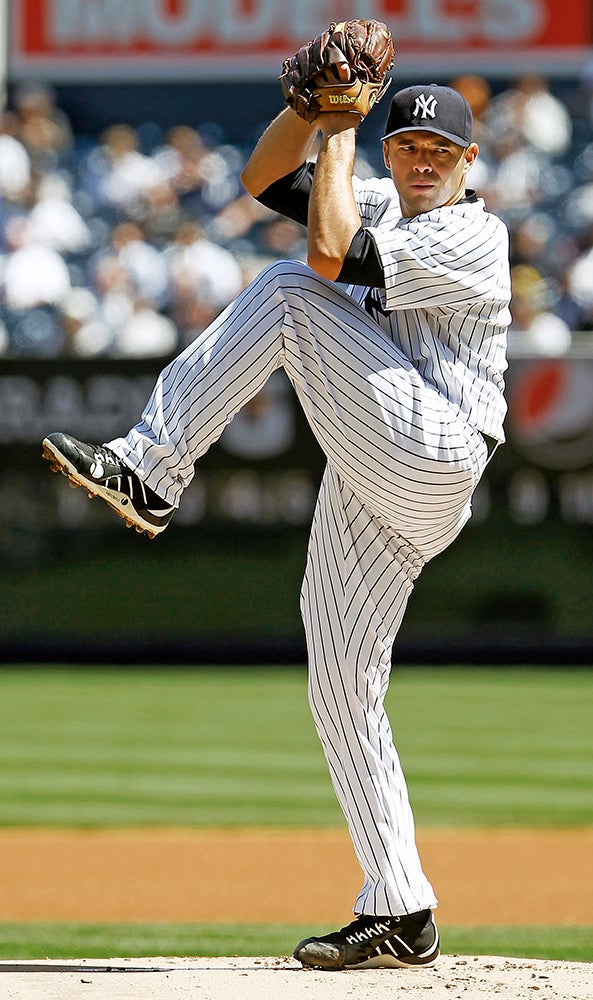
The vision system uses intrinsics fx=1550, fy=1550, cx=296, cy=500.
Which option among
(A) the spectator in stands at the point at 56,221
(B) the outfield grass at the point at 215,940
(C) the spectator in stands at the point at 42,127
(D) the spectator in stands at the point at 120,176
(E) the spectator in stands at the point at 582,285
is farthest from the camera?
(C) the spectator in stands at the point at 42,127

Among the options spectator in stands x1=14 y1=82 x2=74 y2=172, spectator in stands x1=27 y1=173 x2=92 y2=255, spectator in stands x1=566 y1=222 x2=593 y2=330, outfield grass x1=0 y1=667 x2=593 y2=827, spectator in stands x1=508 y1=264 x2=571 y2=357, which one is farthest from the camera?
spectator in stands x1=14 y1=82 x2=74 y2=172

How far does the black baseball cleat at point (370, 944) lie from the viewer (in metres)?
3.36

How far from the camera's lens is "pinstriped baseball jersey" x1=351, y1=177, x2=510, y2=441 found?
3.09 meters

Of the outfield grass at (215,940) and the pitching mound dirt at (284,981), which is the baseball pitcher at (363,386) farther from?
the outfield grass at (215,940)

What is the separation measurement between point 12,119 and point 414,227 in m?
9.34

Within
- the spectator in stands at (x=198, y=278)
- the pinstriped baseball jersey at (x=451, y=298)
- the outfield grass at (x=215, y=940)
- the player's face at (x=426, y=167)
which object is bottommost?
the outfield grass at (x=215, y=940)

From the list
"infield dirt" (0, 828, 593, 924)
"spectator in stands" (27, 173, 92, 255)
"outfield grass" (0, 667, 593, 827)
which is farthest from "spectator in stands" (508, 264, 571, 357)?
"infield dirt" (0, 828, 593, 924)

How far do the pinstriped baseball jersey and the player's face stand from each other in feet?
0.13

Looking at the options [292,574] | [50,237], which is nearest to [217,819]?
[292,574]

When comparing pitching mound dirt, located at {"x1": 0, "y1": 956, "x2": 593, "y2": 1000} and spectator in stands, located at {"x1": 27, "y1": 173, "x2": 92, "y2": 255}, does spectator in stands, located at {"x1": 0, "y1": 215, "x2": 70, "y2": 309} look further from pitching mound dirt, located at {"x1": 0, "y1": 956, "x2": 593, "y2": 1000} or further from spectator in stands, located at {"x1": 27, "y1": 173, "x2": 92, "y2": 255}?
pitching mound dirt, located at {"x1": 0, "y1": 956, "x2": 593, "y2": 1000}

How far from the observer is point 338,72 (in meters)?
3.06

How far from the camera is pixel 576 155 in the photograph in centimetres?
1139

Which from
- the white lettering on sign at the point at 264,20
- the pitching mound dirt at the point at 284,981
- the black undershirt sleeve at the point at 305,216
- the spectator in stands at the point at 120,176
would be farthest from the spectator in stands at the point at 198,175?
the pitching mound dirt at the point at 284,981

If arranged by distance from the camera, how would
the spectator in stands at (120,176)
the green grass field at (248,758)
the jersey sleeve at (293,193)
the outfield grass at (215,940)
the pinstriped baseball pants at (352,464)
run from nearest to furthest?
the pinstriped baseball pants at (352,464)
the jersey sleeve at (293,193)
the outfield grass at (215,940)
the green grass field at (248,758)
the spectator in stands at (120,176)
